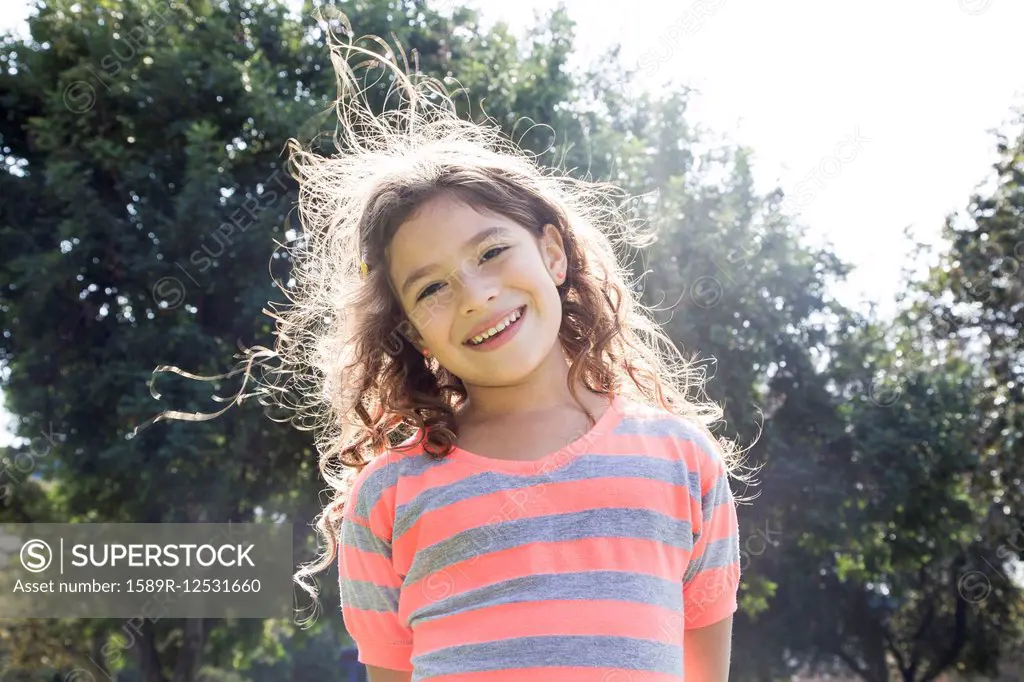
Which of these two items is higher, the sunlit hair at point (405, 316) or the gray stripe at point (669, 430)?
the sunlit hair at point (405, 316)

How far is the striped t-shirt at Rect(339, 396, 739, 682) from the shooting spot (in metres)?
1.72

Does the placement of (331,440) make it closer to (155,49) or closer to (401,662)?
(401,662)

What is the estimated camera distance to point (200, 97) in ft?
35.9

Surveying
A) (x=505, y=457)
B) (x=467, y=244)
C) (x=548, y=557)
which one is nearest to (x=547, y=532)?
(x=548, y=557)

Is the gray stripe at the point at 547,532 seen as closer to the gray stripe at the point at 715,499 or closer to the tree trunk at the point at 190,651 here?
the gray stripe at the point at 715,499

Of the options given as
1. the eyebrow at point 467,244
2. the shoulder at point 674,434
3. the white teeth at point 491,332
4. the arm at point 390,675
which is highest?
the eyebrow at point 467,244

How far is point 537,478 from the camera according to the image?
1.84 m

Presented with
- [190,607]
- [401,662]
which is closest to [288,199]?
[190,607]

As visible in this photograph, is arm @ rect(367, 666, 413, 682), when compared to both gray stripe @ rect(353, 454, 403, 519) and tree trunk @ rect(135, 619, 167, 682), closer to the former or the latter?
gray stripe @ rect(353, 454, 403, 519)

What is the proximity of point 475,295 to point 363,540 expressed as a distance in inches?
20.2

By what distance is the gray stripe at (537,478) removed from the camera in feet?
6.03

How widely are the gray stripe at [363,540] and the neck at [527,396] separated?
31cm

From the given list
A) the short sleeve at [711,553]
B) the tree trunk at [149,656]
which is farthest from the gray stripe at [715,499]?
the tree trunk at [149,656]

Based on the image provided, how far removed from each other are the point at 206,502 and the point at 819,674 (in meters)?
18.1
